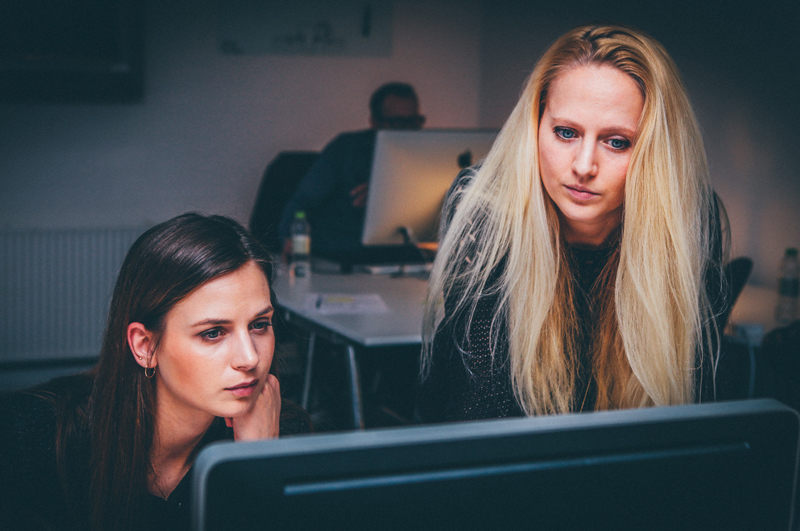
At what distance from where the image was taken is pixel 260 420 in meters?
0.89

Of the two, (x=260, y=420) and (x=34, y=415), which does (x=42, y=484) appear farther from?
(x=260, y=420)

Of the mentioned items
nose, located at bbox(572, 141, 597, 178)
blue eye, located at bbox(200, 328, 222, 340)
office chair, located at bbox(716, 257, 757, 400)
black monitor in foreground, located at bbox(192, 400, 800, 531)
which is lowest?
office chair, located at bbox(716, 257, 757, 400)

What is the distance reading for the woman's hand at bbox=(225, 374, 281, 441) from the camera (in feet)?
2.89

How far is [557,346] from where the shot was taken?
36.1 inches

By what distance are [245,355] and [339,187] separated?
2.07m

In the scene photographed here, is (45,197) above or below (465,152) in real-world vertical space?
below

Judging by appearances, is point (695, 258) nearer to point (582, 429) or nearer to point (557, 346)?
point (557, 346)

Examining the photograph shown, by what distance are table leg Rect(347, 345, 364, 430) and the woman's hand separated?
1.04 m

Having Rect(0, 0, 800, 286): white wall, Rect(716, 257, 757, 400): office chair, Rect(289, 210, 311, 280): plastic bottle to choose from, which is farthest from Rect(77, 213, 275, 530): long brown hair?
Rect(0, 0, 800, 286): white wall

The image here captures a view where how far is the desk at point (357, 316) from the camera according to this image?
175 cm

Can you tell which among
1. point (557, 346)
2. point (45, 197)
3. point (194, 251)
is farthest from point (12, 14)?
point (557, 346)

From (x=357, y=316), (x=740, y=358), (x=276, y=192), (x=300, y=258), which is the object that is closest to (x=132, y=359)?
(x=357, y=316)

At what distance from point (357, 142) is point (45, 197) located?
2111mm

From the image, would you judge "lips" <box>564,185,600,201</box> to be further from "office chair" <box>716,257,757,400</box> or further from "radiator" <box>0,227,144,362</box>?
"radiator" <box>0,227,144,362</box>
